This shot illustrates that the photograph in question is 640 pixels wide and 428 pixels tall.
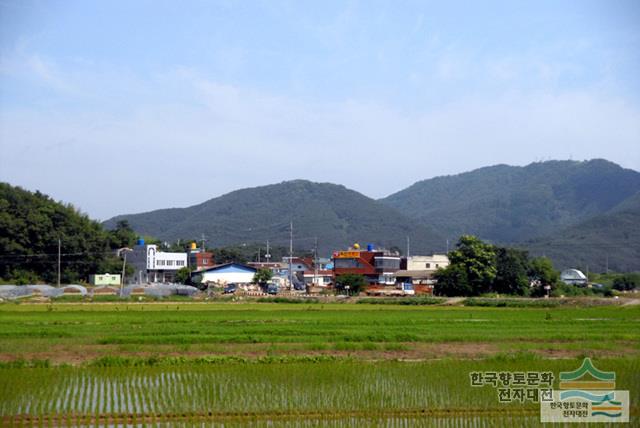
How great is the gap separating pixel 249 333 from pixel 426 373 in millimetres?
10198

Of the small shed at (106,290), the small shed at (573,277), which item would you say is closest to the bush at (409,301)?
the small shed at (106,290)

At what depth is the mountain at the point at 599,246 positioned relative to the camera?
159625mm

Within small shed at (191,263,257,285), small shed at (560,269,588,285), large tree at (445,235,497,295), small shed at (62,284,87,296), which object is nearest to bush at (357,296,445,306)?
large tree at (445,235,497,295)

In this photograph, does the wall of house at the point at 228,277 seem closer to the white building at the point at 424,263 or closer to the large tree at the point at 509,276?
the white building at the point at 424,263

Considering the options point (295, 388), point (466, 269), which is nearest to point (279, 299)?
point (466, 269)

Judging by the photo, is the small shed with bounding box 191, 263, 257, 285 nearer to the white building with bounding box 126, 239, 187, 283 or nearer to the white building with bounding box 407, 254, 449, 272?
the white building with bounding box 126, 239, 187, 283

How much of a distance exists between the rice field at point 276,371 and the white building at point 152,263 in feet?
199

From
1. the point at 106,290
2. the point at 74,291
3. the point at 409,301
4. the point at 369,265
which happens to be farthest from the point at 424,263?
the point at 74,291

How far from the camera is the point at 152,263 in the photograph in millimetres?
91688

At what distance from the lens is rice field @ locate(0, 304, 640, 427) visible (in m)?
13.3

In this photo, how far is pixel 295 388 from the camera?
15305 mm

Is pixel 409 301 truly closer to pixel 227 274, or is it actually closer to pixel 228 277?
pixel 228 277

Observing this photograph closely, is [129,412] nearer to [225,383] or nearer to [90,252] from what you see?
[225,383]

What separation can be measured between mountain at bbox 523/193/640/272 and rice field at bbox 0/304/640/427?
440ft
